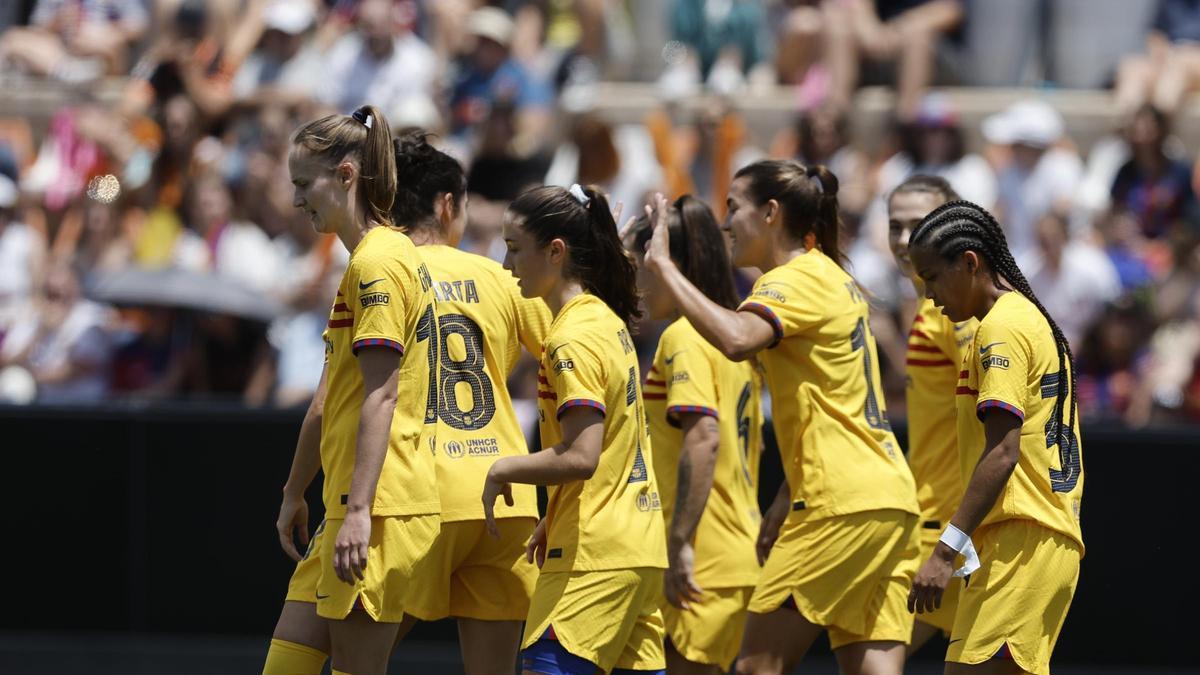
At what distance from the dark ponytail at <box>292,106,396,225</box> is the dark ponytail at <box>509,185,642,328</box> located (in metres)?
0.43

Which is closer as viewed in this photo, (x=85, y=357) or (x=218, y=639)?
(x=218, y=639)

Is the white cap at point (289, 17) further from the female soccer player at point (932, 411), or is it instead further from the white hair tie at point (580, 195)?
the white hair tie at point (580, 195)

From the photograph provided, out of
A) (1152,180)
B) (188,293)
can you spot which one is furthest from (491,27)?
(1152,180)

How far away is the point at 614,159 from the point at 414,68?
6.42 ft

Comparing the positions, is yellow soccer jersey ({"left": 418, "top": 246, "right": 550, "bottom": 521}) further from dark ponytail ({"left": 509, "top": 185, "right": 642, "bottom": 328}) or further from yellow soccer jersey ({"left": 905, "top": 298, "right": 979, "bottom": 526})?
yellow soccer jersey ({"left": 905, "top": 298, "right": 979, "bottom": 526})

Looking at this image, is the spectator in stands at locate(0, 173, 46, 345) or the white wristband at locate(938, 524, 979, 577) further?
the spectator in stands at locate(0, 173, 46, 345)

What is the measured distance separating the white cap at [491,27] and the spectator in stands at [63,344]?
123 inches

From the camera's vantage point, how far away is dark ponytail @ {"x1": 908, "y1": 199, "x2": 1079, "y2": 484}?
5.14 metres

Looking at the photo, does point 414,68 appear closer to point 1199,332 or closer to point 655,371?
point 1199,332

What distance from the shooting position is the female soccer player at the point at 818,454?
225 inches

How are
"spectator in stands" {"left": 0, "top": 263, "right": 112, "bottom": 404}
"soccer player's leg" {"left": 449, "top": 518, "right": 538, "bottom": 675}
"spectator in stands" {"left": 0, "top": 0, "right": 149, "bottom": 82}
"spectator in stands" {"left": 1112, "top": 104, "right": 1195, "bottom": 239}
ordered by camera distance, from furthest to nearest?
"spectator in stands" {"left": 0, "top": 0, "right": 149, "bottom": 82}, "spectator in stands" {"left": 0, "top": 263, "right": 112, "bottom": 404}, "spectator in stands" {"left": 1112, "top": 104, "right": 1195, "bottom": 239}, "soccer player's leg" {"left": 449, "top": 518, "right": 538, "bottom": 675}

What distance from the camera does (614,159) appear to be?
11125mm

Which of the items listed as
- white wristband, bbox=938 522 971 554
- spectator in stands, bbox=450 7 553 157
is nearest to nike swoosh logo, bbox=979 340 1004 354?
white wristband, bbox=938 522 971 554

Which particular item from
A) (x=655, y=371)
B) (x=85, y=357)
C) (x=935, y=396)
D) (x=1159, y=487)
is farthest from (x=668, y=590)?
(x=85, y=357)
